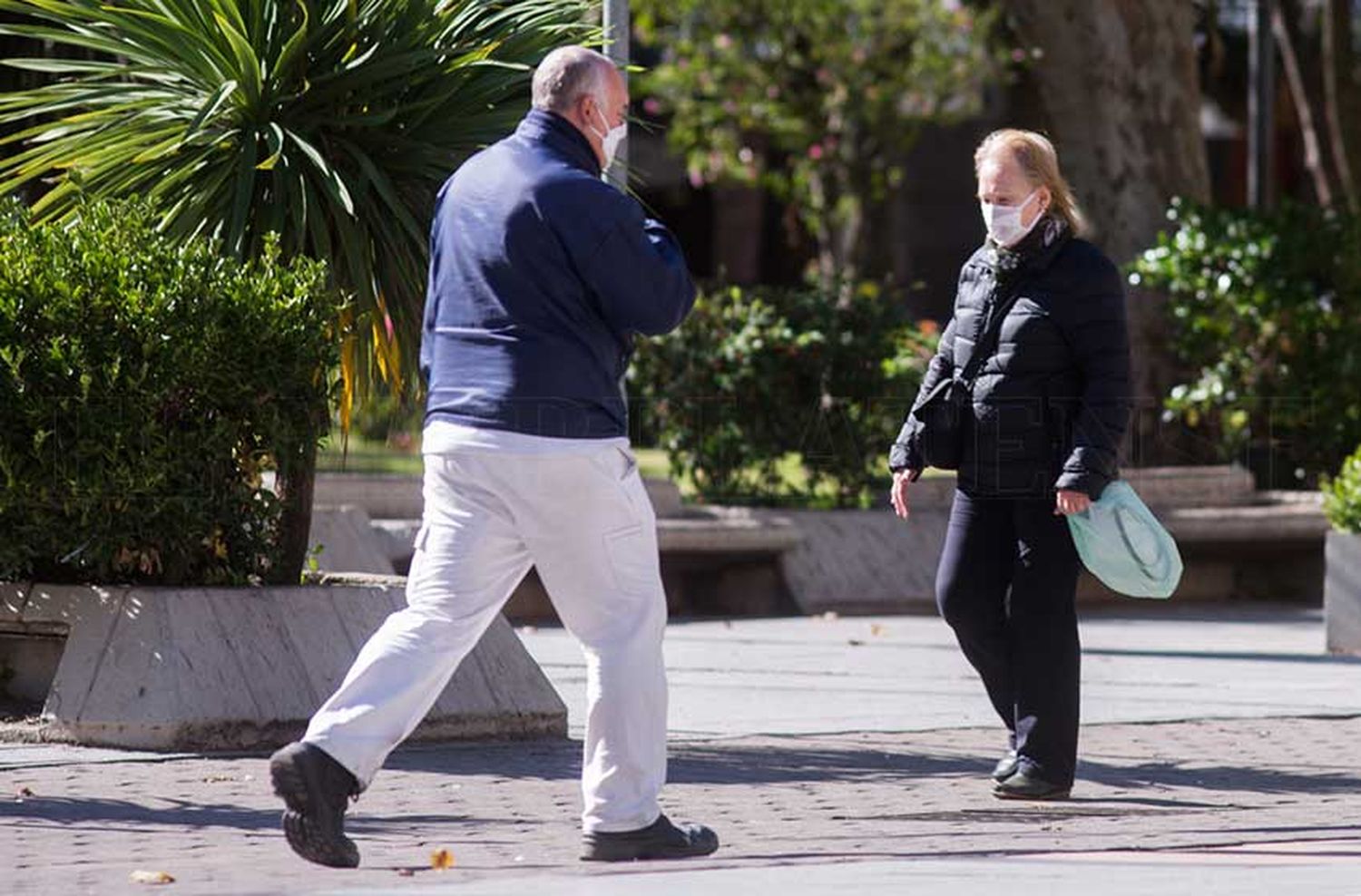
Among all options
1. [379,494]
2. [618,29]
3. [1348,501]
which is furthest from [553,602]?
[379,494]

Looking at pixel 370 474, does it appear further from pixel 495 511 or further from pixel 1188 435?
pixel 495 511

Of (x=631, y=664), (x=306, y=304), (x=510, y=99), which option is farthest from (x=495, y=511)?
(x=510, y=99)

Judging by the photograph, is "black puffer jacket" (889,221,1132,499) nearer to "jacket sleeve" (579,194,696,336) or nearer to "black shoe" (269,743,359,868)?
"jacket sleeve" (579,194,696,336)

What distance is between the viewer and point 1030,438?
704cm

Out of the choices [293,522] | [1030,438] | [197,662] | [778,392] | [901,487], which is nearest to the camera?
[1030,438]

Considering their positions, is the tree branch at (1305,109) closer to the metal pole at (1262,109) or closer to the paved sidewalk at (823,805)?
the metal pole at (1262,109)

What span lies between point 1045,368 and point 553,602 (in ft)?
5.92

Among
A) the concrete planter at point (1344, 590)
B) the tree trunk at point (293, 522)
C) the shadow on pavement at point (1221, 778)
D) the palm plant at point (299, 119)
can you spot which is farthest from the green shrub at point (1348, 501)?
the tree trunk at point (293, 522)

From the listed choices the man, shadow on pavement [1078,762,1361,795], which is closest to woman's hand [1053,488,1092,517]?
shadow on pavement [1078,762,1361,795]

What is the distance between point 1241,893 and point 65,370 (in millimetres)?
3630

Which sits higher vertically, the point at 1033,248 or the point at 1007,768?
the point at 1033,248

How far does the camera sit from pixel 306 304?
25.1ft

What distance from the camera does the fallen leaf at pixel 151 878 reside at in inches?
219

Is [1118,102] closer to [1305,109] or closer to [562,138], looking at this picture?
[1305,109]
